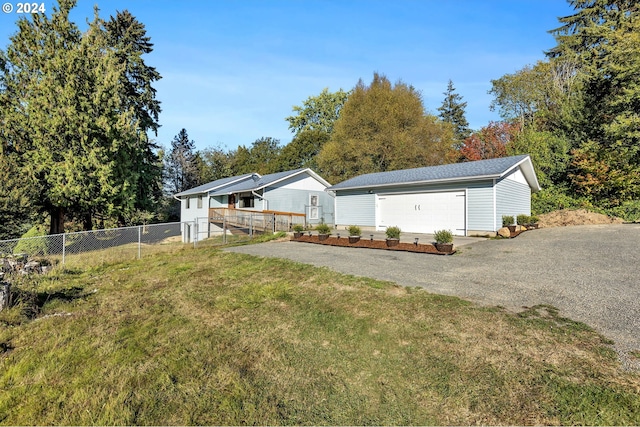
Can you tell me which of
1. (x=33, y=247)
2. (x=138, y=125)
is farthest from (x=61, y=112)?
(x=33, y=247)

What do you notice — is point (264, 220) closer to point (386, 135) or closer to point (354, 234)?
point (354, 234)

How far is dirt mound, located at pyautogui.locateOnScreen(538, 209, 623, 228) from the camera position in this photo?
14859 millimetres

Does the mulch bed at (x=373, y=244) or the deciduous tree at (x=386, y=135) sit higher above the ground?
the deciduous tree at (x=386, y=135)

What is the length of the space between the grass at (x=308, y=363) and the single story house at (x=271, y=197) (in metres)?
14.6

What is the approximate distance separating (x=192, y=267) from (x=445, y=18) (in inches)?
461

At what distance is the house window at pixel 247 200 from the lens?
21.3 meters

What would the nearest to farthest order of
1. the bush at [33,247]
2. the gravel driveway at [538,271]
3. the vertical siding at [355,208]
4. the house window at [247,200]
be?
the gravel driveway at [538,271]
the bush at [33,247]
the vertical siding at [355,208]
the house window at [247,200]

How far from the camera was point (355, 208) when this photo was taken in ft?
57.6

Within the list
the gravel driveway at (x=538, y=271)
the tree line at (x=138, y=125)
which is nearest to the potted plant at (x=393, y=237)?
the gravel driveway at (x=538, y=271)

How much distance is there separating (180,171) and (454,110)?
134ft

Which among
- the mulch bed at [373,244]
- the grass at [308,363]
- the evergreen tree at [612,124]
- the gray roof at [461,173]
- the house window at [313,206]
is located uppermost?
the evergreen tree at [612,124]

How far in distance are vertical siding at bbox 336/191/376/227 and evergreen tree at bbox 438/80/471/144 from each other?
107ft

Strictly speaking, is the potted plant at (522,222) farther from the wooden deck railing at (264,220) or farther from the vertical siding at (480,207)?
the wooden deck railing at (264,220)

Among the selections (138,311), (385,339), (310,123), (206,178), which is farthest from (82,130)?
(310,123)
